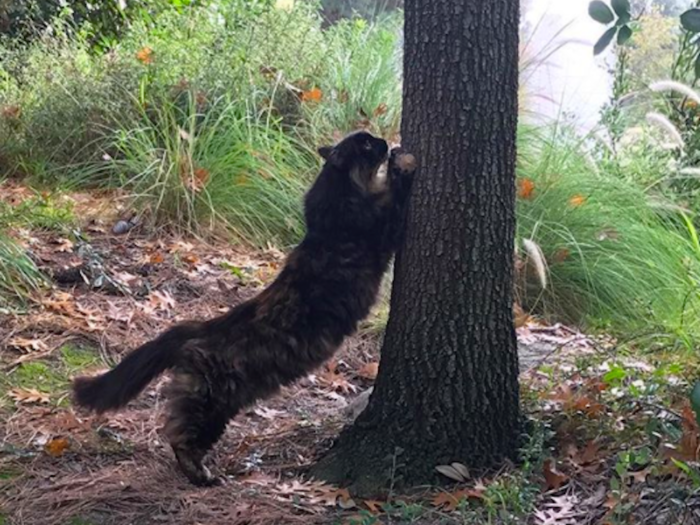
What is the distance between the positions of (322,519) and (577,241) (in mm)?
3369

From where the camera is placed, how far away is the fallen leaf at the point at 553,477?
10.2 ft

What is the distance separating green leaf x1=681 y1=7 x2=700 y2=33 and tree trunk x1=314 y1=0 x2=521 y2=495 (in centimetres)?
99

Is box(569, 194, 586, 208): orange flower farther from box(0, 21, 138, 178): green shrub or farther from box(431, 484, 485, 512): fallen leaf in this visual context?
box(0, 21, 138, 178): green shrub

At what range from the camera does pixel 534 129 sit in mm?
6699

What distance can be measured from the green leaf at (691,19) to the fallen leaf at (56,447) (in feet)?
9.37

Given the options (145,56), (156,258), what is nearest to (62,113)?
(145,56)

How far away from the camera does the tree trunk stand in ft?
10.6

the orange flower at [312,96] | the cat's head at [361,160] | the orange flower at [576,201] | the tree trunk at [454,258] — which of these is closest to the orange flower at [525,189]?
the orange flower at [576,201]

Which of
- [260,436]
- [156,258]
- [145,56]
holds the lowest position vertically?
[260,436]

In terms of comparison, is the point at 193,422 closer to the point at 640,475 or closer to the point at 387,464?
the point at 387,464

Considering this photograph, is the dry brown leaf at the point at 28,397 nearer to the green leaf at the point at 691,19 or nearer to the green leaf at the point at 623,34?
the green leaf at the point at 623,34

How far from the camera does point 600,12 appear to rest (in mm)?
2619

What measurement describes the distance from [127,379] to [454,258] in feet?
4.52

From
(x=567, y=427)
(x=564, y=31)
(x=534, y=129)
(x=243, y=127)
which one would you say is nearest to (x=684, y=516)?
(x=567, y=427)
